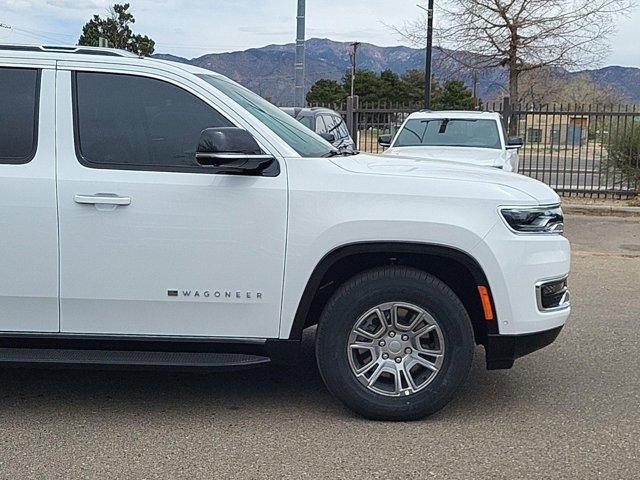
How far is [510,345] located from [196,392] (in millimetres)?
1962

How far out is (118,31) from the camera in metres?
30.8

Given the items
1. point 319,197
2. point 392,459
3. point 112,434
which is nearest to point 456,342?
point 392,459

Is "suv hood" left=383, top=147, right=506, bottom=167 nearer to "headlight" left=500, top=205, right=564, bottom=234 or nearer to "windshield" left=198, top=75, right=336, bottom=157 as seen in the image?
A: "windshield" left=198, top=75, right=336, bottom=157

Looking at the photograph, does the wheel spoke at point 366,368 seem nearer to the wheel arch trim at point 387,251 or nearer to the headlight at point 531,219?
the wheel arch trim at point 387,251

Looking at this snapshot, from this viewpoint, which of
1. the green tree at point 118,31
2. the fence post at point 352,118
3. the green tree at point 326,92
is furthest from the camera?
the green tree at point 326,92

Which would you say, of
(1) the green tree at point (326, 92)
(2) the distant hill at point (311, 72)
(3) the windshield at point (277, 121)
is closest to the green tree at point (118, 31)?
(2) the distant hill at point (311, 72)

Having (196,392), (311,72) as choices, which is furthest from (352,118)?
(311,72)

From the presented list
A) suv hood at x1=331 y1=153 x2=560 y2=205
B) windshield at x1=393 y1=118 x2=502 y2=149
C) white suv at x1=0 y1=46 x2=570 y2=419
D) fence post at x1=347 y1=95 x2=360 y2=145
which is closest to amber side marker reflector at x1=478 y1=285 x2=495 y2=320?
white suv at x1=0 y1=46 x2=570 y2=419

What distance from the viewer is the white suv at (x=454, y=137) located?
11.1m

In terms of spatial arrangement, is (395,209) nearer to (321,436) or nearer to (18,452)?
(321,436)

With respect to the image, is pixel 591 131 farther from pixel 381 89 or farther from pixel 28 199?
pixel 381 89

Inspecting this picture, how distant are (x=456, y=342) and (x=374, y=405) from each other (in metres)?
0.57

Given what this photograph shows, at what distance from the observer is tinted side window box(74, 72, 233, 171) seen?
14.3 ft

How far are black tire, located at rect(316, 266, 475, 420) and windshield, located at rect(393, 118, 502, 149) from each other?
740 centimetres
